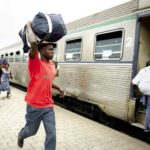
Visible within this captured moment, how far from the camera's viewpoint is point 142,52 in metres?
6.88

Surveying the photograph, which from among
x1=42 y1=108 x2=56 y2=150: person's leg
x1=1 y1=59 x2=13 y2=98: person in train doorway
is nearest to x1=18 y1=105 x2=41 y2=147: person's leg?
x1=42 y1=108 x2=56 y2=150: person's leg

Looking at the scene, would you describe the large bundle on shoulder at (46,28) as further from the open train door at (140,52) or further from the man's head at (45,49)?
the open train door at (140,52)

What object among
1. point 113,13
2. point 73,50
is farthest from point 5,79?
point 113,13

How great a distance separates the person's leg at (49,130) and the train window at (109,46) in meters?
3.33

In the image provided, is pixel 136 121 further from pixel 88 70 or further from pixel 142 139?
pixel 88 70

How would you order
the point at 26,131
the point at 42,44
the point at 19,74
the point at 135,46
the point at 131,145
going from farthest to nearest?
the point at 19,74, the point at 135,46, the point at 131,145, the point at 26,131, the point at 42,44

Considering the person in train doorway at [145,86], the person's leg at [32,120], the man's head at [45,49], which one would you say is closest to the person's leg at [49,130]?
the person's leg at [32,120]

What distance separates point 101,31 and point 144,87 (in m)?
2.39

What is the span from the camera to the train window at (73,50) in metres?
9.31

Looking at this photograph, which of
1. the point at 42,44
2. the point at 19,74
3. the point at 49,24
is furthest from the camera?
the point at 19,74

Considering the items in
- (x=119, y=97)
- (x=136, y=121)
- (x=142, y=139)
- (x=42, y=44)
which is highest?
(x=42, y=44)

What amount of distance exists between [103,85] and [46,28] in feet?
13.2

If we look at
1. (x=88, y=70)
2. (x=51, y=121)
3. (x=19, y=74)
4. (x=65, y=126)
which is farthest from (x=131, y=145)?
(x=19, y=74)

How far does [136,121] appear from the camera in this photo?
683 cm
